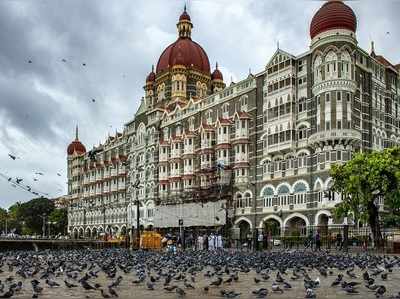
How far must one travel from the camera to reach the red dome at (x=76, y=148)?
356ft

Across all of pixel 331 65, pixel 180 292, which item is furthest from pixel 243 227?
pixel 180 292

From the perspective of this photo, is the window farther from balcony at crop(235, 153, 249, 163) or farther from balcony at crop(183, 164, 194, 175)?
balcony at crop(183, 164, 194, 175)

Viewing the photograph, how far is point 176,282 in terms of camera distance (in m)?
14.5

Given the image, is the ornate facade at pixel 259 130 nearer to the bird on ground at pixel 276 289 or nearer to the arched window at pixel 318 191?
the arched window at pixel 318 191

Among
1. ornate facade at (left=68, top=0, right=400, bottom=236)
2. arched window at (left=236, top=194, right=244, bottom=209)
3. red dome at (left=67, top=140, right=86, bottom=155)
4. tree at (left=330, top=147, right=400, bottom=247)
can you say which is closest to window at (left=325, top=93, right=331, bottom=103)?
ornate facade at (left=68, top=0, right=400, bottom=236)

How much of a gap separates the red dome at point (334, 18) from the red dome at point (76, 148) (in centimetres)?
6984

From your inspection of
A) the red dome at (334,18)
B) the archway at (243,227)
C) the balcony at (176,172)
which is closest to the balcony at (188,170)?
the balcony at (176,172)

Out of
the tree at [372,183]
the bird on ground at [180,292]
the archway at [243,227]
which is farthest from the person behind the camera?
the archway at [243,227]

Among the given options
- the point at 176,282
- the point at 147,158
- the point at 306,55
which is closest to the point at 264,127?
the point at 306,55

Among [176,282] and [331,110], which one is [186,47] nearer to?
[331,110]

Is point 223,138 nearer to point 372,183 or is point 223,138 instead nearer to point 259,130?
point 259,130

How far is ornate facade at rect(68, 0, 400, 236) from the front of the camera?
4781cm

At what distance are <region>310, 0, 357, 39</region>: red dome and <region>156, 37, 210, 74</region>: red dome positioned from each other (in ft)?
96.0

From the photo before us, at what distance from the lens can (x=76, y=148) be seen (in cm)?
10869
